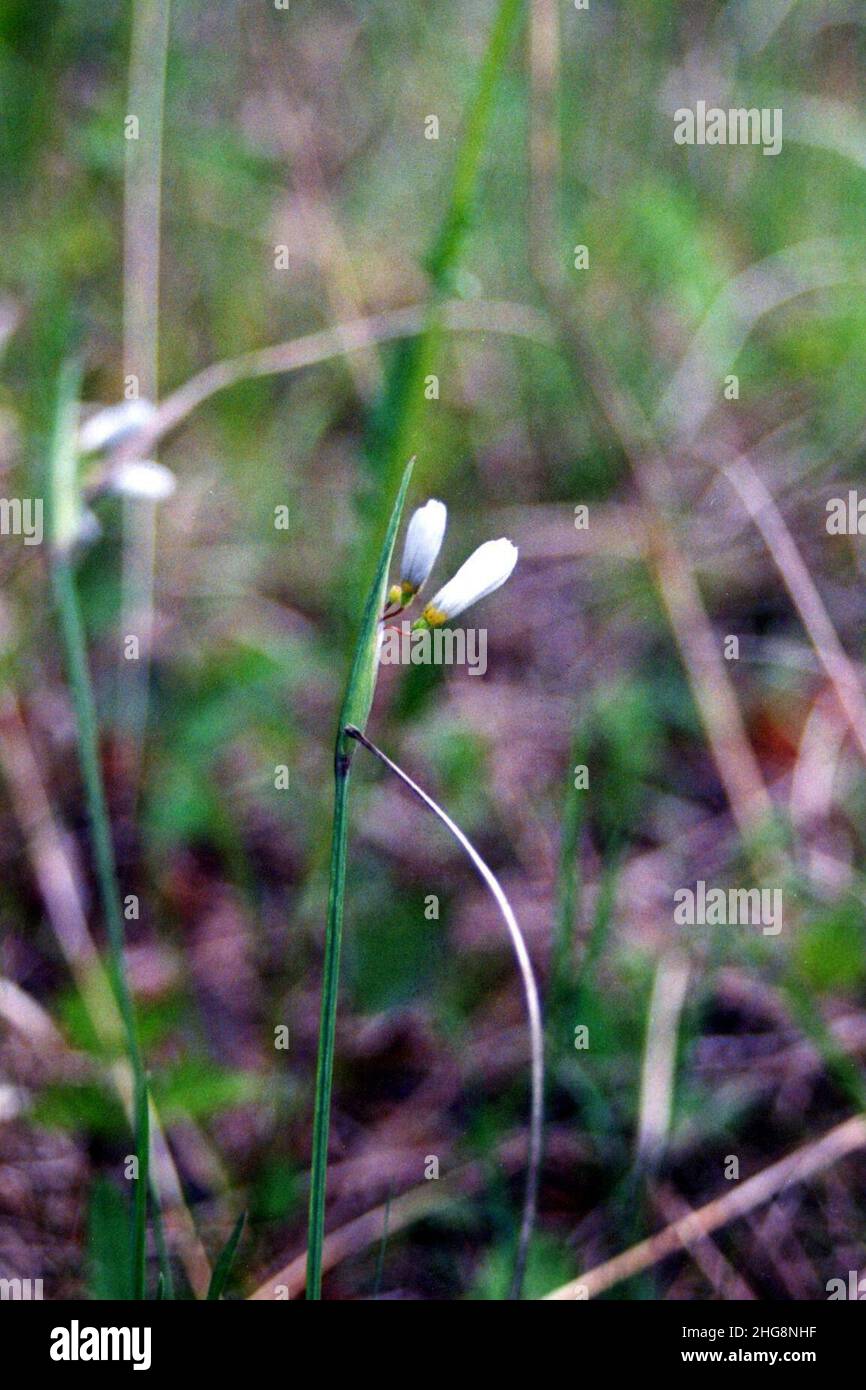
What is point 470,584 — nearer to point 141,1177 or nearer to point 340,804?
point 340,804

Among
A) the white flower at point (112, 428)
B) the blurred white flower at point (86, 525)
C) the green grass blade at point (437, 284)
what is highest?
the green grass blade at point (437, 284)

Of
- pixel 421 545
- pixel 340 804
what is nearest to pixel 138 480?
pixel 421 545

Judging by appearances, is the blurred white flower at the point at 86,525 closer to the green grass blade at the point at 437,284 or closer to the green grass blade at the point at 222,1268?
the green grass blade at the point at 437,284

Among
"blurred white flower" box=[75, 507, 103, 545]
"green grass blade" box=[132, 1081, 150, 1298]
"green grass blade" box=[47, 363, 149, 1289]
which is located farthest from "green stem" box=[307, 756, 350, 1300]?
"blurred white flower" box=[75, 507, 103, 545]

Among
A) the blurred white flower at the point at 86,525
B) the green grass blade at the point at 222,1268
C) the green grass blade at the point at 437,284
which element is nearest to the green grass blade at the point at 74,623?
the blurred white flower at the point at 86,525

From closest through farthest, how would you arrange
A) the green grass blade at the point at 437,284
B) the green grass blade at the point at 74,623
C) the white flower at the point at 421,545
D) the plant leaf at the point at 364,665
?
the plant leaf at the point at 364,665
the white flower at the point at 421,545
the green grass blade at the point at 74,623
the green grass blade at the point at 437,284

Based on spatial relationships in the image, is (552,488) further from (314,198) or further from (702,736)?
(314,198)

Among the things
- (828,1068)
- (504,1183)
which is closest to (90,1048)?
(504,1183)

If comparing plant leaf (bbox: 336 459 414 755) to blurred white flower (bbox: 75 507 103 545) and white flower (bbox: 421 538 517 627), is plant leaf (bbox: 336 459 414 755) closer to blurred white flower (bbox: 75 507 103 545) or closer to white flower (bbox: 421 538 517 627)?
white flower (bbox: 421 538 517 627)
